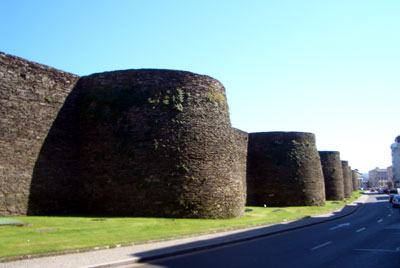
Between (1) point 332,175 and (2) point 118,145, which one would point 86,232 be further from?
(1) point 332,175

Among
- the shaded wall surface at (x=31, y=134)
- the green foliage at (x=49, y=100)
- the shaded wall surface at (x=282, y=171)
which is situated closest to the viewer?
the shaded wall surface at (x=31, y=134)

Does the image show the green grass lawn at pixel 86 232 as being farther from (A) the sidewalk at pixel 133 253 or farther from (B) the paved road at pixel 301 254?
(B) the paved road at pixel 301 254

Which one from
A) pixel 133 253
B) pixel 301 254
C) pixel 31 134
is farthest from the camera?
pixel 31 134

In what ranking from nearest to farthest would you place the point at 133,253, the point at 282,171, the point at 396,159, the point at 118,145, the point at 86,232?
the point at 133,253, the point at 86,232, the point at 118,145, the point at 282,171, the point at 396,159

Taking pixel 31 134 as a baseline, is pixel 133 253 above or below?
below

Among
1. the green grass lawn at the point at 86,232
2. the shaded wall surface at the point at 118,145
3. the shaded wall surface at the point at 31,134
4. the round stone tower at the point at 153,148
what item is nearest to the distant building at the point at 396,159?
the round stone tower at the point at 153,148

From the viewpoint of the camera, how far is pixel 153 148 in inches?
781

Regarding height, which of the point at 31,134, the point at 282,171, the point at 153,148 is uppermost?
the point at 31,134

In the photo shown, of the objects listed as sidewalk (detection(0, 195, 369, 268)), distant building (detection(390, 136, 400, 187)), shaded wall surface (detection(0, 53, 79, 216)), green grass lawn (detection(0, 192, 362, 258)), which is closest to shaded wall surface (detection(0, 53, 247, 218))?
→ shaded wall surface (detection(0, 53, 79, 216))

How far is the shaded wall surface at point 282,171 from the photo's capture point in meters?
36.9

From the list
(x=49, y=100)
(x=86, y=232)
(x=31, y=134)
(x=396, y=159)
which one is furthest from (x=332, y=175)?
(x=396, y=159)

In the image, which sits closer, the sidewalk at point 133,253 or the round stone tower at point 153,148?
the sidewalk at point 133,253

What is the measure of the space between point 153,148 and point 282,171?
20.9 m

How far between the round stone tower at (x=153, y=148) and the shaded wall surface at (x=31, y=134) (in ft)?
3.64
